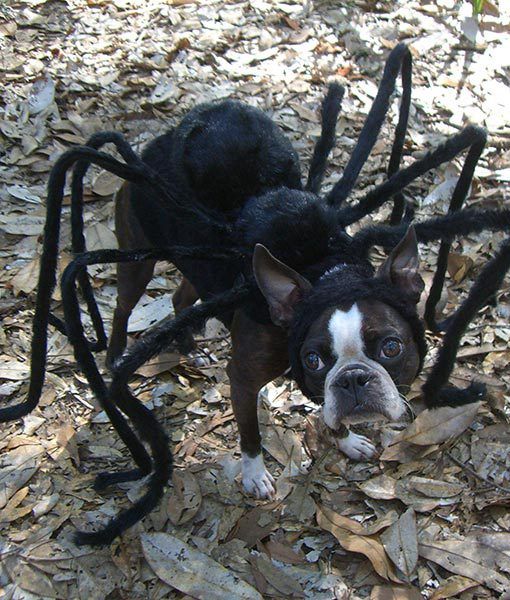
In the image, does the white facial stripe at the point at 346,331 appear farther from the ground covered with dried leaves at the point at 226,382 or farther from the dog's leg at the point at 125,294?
the dog's leg at the point at 125,294

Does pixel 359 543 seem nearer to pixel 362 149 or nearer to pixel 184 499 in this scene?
pixel 184 499

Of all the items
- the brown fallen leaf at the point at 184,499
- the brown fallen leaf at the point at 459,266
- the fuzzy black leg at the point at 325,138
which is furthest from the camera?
the brown fallen leaf at the point at 459,266

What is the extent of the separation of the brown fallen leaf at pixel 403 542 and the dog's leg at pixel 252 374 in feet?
2.26

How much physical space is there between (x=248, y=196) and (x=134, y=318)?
74.0 inches

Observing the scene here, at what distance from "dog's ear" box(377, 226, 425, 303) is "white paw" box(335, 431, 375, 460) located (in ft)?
3.95

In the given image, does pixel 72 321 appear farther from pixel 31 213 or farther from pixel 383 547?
pixel 31 213

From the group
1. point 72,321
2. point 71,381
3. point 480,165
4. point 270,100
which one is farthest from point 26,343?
point 480,165

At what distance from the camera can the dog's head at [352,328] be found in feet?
10.2

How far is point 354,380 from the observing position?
10.1 feet

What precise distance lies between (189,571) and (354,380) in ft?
4.51

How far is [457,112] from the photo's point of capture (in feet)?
21.1

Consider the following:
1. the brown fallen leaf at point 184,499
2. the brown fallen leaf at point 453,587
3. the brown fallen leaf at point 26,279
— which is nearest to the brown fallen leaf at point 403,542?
the brown fallen leaf at point 453,587

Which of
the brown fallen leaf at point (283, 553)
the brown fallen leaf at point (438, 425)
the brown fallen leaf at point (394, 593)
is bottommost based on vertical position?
the brown fallen leaf at point (283, 553)

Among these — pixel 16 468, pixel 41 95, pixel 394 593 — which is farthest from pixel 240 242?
pixel 41 95
